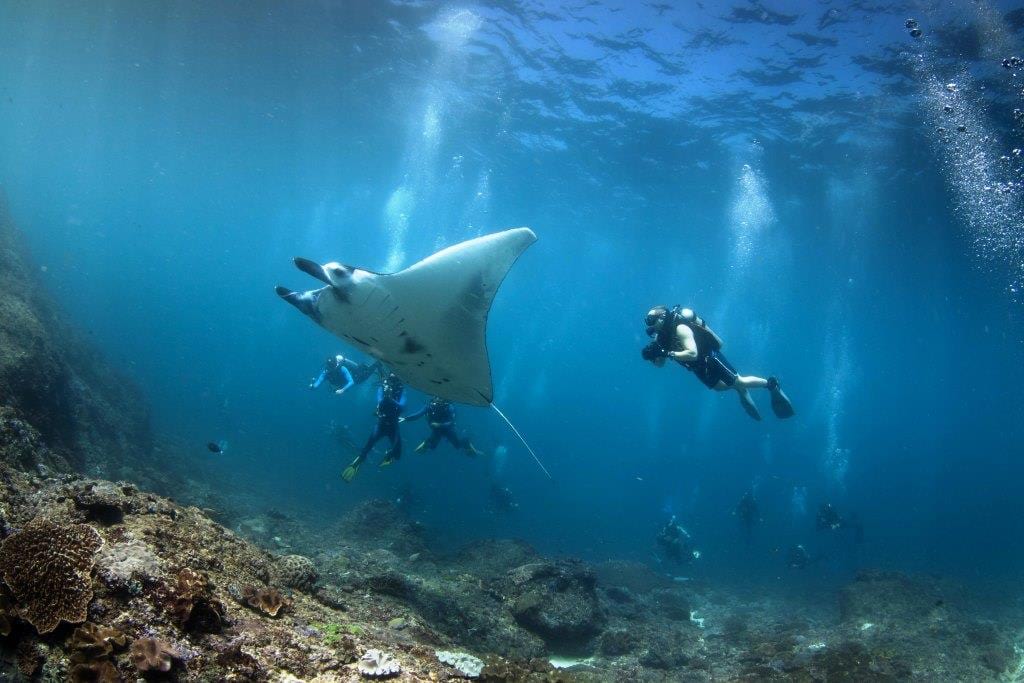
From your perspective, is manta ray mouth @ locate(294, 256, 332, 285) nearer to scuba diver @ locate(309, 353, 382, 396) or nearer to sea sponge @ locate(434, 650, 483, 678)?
sea sponge @ locate(434, 650, 483, 678)

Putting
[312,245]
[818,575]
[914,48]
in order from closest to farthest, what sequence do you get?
1. [914,48]
2. [818,575]
3. [312,245]

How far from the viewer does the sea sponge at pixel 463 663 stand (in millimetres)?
3220

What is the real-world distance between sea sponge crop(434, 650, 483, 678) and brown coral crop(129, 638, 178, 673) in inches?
62.8

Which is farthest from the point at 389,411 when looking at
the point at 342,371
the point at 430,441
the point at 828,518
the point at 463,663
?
the point at 828,518

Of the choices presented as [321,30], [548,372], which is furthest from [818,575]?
[548,372]

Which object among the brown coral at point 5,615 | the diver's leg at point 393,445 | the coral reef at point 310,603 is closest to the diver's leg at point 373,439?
the diver's leg at point 393,445

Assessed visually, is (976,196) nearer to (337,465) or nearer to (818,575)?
(818,575)

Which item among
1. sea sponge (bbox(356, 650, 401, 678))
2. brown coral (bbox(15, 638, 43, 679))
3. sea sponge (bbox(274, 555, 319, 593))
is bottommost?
brown coral (bbox(15, 638, 43, 679))

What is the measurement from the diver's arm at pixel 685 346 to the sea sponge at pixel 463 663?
5369mm

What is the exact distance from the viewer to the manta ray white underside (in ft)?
15.6

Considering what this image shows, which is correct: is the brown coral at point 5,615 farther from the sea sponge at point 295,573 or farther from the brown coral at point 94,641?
the sea sponge at point 295,573

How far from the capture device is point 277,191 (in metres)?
45.0

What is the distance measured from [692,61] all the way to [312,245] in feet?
231

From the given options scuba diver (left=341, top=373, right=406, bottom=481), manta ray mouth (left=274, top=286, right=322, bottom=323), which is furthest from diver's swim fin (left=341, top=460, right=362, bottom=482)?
manta ray mouth (left=274, top=286, right=322, bottom=323)
